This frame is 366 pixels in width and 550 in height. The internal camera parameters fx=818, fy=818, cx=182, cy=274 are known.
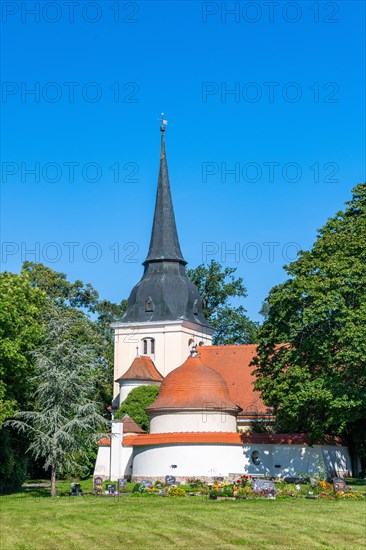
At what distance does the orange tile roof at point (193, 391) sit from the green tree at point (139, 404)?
5252mm

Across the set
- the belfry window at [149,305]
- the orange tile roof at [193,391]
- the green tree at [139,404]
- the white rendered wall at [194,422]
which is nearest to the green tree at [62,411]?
the white rendered wall at [194,422]

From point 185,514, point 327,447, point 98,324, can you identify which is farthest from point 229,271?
point 185,514

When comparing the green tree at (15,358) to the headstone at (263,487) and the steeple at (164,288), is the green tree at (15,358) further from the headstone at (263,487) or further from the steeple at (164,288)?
the steeple at (164,288)

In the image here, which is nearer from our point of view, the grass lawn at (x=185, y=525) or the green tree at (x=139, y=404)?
the grass lawn at (x=185, y=525)

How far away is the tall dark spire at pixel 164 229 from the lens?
62469mm

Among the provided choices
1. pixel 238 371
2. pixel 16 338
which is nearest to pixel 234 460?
pixel 238 371

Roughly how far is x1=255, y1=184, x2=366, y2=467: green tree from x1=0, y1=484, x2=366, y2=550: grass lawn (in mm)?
9390

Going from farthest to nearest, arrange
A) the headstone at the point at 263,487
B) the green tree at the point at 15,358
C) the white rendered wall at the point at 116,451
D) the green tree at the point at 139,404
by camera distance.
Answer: the green tree at the point at 139,404
the white rendered wall at the point at 116,451
the green tree at the point at 15,358
the headstone at the point at 263,487

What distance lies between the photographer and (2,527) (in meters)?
21.3

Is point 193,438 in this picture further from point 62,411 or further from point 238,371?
point 238,371

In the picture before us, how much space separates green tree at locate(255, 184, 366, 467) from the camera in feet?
119

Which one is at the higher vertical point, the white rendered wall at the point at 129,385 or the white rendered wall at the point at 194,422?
the white rendered wall at the point at 129,385

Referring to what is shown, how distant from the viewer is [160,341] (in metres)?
61.5

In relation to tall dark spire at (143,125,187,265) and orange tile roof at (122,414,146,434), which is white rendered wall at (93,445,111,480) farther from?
tall dark spire at (143,125,187,265)
